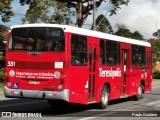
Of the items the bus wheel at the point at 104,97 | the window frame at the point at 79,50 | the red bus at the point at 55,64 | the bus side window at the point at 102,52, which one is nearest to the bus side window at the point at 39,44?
the red bus at the point at 55,64

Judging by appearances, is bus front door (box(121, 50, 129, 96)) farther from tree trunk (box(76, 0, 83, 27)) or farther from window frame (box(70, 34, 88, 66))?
tree trunk (box(76, 0, 83, 27))

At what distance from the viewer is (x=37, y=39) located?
14.4m

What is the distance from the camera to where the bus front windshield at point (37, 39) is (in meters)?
14.1

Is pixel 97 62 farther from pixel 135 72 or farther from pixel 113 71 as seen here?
pixel 135 72

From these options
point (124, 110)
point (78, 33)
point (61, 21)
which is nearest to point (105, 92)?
point (124, 110)

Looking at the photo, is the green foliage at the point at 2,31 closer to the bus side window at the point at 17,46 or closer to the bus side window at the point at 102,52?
the bus side window at the point at 102,52

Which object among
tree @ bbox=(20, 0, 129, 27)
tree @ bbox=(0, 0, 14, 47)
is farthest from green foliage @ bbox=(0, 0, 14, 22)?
tree @ bbox=(20, 0, 129, 27)

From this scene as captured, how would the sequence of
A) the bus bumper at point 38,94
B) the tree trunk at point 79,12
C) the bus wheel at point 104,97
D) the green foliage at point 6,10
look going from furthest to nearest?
the tree trunk at point 79,12 → the green foliage at point 6,10 → the bus wheel at point 104,97 → the bus bumper at point 38,94

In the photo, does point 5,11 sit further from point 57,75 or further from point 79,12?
point 57,75

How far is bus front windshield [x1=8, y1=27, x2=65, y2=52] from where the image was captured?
14102 millimetres

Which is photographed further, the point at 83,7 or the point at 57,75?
the point at 83,7

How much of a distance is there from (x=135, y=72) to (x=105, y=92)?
410 centimetres

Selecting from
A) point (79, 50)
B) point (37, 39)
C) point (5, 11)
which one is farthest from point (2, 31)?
point (79, 50)

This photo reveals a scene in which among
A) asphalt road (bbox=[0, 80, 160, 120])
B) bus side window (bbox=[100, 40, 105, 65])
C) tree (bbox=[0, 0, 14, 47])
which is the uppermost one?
tree (bbox=[0, 0, 14, 47])
